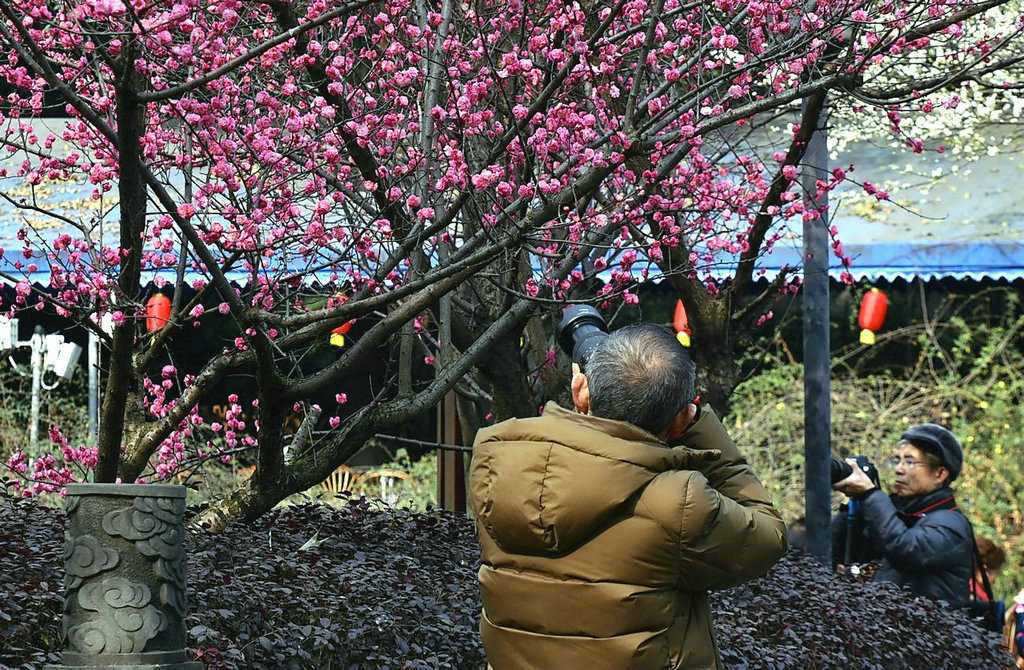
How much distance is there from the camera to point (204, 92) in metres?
5.36

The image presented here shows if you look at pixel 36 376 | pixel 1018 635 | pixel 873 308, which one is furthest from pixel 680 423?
pixel 36 376

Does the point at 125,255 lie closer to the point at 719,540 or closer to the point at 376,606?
the point at 376,606

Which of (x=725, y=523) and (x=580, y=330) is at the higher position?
(x=580, y=330)

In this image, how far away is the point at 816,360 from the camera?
720cm

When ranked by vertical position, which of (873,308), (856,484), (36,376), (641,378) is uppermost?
(873,308)

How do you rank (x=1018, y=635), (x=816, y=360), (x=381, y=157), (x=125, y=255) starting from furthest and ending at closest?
(x=816, y=360), (x=1018, y=635), (x=381, y=157), (x=125, y=255)

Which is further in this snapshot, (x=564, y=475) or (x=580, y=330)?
(x=580, y=330)

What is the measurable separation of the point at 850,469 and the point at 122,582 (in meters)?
4.06

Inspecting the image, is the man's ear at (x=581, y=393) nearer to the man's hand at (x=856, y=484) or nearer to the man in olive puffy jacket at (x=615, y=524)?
the man in olive puffy jacket at (x=615, y=524)

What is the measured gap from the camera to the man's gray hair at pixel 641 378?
3041mm

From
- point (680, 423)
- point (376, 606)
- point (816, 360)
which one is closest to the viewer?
point (680, 423)

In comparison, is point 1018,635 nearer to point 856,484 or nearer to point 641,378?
point 856,484

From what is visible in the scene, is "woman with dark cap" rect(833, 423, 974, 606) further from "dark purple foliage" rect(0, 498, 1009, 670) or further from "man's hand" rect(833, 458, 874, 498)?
"dark purple foliage" rect(0, 498, 1009, 670)

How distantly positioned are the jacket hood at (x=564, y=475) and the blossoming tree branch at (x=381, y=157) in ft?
5.38
